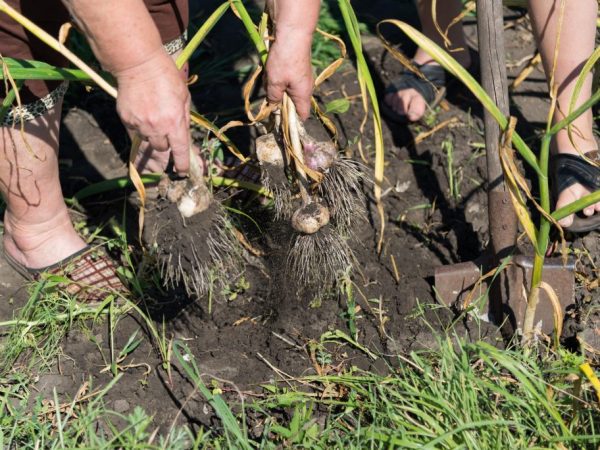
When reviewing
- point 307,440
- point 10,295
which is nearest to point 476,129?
point 307,440

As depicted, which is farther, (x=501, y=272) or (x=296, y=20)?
(x=501, y=272)

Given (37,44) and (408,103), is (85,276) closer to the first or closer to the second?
(37,44)

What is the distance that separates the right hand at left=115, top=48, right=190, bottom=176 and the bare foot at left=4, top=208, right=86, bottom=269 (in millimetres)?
724

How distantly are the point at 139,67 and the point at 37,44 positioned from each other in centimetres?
50

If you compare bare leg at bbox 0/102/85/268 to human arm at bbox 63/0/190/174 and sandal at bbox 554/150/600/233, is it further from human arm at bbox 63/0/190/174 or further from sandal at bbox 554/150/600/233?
sandal at bbox 554/150/600/233

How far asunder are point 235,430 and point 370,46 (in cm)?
196

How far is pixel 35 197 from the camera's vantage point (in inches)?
83.8

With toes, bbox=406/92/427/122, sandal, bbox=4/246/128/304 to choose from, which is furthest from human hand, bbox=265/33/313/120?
toes, bbox=406/92/427/122

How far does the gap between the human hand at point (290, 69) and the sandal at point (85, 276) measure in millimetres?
795

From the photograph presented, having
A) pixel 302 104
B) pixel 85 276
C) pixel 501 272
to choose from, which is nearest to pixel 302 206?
pixel 302 104

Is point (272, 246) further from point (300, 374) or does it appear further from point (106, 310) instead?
point (106, 310)

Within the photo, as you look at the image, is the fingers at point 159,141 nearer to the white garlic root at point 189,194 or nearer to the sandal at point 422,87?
the white garlic root at point 189,194

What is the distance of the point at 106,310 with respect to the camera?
2.20 metres

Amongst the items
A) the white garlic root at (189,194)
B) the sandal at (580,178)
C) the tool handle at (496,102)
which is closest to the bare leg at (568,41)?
the sandal at (580,178)
